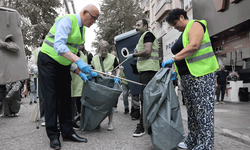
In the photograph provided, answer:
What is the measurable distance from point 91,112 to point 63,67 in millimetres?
829

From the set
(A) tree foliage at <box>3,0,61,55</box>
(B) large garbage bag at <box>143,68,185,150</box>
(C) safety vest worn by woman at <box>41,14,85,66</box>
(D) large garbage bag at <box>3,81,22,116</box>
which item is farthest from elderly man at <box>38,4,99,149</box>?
(A) tree foliage at <box>3,0,61,55</box>

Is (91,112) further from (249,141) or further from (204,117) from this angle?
(249,141)

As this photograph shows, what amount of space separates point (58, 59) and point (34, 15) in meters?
18.2

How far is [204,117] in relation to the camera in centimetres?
244

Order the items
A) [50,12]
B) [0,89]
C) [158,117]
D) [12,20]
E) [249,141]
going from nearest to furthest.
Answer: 1. [158,117]
2. [249,141]
3. [12,20]
4. [0,89]
5. [50,12]

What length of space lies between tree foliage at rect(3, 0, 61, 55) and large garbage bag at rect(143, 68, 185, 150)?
52.4 ft

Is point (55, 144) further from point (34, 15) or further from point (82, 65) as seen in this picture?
point (34, 15)

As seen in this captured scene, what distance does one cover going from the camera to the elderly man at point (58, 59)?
105 inches

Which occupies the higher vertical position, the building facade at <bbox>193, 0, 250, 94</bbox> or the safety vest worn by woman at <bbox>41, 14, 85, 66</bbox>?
the building facade at <bbox>193, 0, 250, 94</bbox>

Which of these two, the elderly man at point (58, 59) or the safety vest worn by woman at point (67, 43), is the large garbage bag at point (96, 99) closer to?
the elderly man at point (58, 59)

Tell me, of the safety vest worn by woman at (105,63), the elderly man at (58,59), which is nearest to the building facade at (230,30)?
the safety vest worn by woman at (105,63)

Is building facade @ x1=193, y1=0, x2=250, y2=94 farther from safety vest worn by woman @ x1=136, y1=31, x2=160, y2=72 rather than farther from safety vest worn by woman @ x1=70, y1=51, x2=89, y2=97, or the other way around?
safety vest worn by woman @ x1=70, y1=51, x2=89, y2=97

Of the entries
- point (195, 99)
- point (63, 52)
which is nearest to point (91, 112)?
point (63, 52)

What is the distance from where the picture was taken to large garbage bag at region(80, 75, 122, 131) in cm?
321
